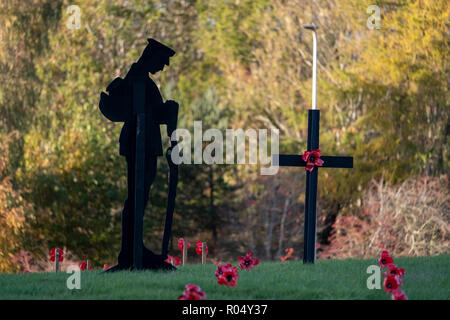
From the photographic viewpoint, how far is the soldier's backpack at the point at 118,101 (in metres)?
11.1

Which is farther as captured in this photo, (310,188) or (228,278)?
(310,188)

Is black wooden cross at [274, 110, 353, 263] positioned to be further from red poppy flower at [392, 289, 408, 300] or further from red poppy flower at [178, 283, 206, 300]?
red poppy flower at [178, 283, 206, 300]

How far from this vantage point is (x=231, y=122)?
29531 millimetres

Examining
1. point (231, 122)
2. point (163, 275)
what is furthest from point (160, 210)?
point (163, 275)

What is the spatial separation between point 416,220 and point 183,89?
14.8 metres

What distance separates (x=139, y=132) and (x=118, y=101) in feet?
1.68

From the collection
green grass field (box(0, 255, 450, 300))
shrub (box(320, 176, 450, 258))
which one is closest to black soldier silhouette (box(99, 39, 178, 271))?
green grass field (box(0, 255, 450, 300))

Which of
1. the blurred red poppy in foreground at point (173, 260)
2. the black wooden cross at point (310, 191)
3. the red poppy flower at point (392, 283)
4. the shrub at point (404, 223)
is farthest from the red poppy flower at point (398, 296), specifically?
the shrub at point (404, 223)

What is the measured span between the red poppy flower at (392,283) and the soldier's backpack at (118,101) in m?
4.10

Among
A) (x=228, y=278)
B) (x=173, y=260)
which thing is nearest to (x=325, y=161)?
(x=173, y=260)

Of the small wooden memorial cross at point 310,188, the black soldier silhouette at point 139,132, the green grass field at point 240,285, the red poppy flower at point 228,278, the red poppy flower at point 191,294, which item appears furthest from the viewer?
the small wooden memorial cross at point 310,188

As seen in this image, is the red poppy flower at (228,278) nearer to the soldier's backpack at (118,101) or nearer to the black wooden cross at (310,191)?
the soldier's backpack at (118,101)

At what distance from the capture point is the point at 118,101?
11086 millimetres

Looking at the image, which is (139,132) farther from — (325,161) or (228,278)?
(325,161)
